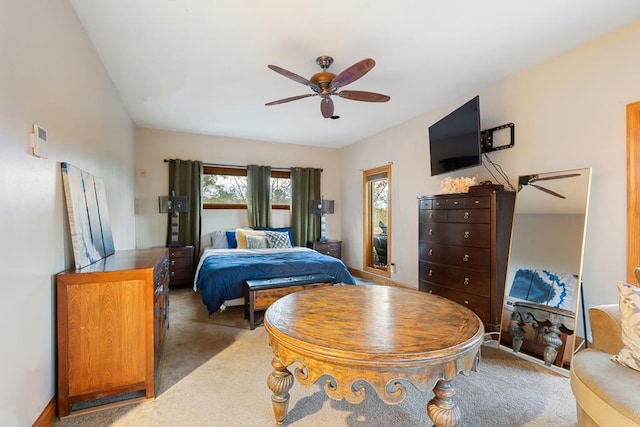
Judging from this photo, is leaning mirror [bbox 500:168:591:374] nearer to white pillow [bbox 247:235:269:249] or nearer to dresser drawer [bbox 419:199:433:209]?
dresser drawer [bbox 419:199:433:209]

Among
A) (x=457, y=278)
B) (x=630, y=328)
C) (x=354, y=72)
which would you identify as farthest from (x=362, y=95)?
(x=630, y=328)

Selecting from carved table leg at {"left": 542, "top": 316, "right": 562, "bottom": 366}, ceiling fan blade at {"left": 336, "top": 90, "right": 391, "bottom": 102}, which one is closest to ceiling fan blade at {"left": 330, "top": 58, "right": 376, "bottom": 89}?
ceiling fan blade at {"left": 336, "top": 90, "right": 391, "bottom": 102}

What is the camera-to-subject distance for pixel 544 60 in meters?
2.82

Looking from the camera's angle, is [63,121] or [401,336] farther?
[63,121]

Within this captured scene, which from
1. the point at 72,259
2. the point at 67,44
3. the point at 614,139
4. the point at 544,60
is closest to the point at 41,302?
the point at 72,259

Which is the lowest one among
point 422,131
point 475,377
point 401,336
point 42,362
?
point 475,377

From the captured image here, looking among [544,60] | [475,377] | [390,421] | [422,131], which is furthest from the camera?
[422,131]

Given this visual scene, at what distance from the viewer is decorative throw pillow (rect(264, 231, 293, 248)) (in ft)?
17.1

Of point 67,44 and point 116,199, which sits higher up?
point 67,44

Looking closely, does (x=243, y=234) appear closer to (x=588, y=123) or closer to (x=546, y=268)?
(x=546, y=268)

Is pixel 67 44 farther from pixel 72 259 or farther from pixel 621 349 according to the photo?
pixel 621 349

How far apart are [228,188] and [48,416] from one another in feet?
14.3

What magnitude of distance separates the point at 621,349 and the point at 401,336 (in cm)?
113

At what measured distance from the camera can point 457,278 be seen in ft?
10.2
